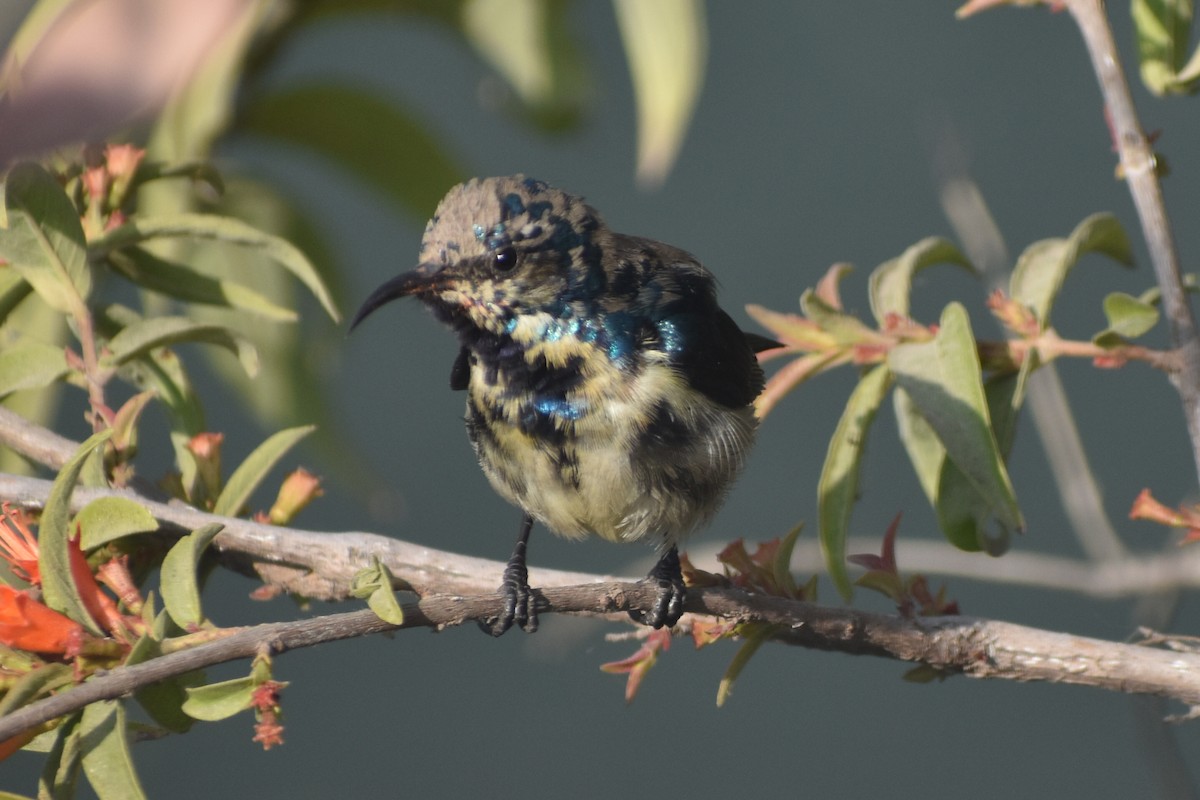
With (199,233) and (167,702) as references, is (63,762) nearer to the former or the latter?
(167,702)

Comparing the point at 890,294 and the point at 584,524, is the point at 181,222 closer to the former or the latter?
the point at 584,524

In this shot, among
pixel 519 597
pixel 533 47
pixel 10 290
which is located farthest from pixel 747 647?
pixel 533 47

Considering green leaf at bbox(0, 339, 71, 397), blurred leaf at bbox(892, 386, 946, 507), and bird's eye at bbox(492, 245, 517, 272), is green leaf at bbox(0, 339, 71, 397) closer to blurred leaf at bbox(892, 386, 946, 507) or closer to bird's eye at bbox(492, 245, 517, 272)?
bird's eye at bbox(492, 245, 517, 272)

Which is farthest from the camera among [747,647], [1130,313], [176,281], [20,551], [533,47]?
[533,47]

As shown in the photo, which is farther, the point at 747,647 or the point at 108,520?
the point at 747,647

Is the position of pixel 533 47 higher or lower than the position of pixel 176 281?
higher

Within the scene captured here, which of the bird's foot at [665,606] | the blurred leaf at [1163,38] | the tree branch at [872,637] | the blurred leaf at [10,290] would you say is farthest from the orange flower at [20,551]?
the blurred leaf at [1163,38]
